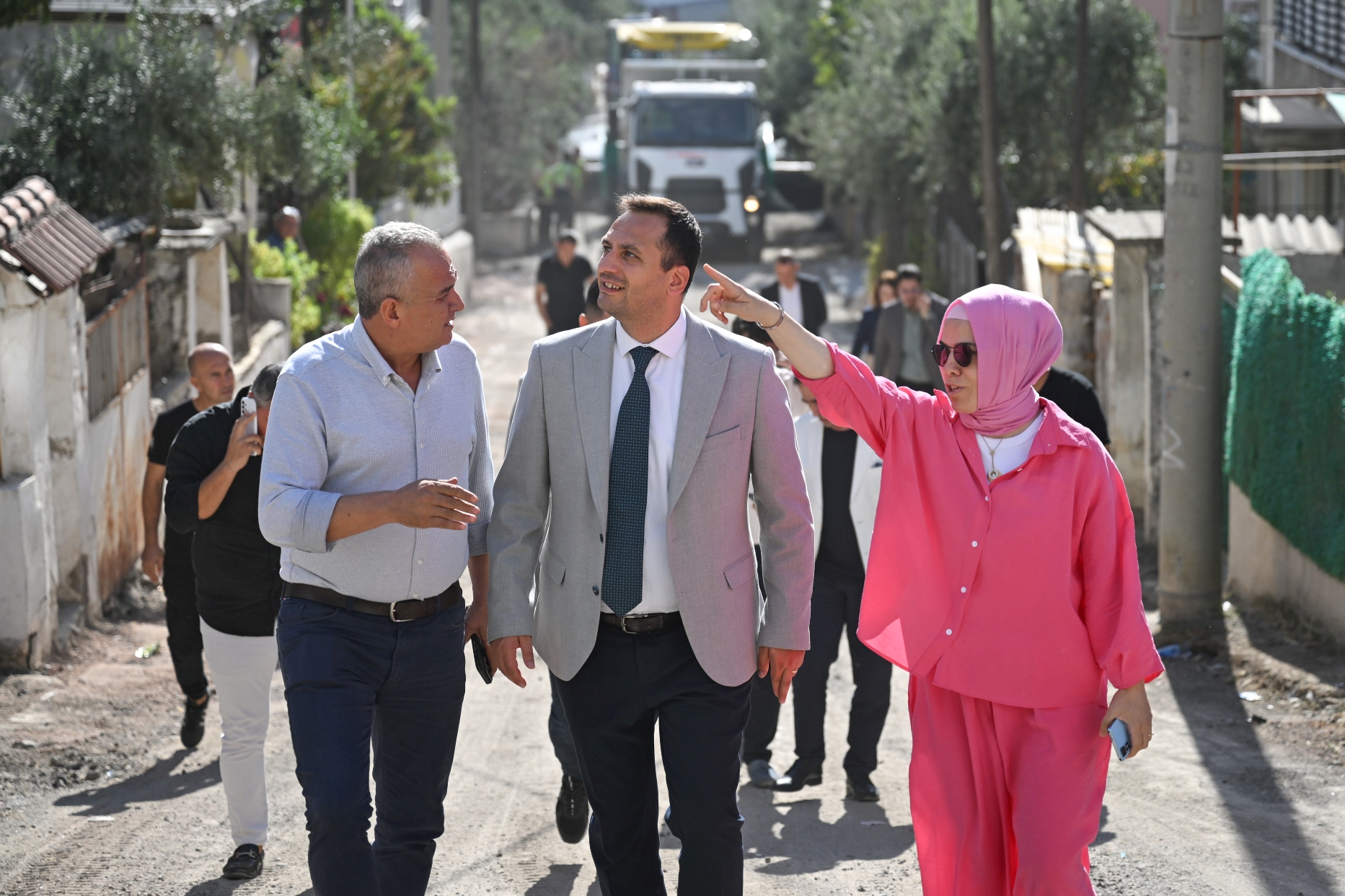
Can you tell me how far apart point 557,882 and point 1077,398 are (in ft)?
8.73

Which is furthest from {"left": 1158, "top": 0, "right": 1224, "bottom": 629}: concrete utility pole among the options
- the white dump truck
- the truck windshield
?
the truck windshield

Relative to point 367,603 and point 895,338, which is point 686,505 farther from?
point 895,338

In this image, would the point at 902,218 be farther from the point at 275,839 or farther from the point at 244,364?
the point at 275,839

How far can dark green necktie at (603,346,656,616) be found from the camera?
376 centimetres

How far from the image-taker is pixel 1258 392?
847 cm

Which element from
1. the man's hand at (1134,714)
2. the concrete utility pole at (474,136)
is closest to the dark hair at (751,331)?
the man's hand at (1134,714)

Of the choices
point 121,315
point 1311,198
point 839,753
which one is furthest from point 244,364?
point 1311,198

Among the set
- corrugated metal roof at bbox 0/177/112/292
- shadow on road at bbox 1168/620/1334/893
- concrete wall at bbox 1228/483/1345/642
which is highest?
corrugated metal roof at bbox 0/177/112/292

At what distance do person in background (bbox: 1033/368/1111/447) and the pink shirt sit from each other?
1.91 meters

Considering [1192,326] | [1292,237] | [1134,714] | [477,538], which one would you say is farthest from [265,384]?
[1292,237]

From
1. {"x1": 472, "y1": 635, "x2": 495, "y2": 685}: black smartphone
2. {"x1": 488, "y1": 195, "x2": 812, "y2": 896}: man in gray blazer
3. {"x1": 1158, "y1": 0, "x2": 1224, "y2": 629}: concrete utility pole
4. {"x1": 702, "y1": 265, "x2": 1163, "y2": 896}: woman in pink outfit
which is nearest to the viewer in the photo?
{"x1": 702, "y1": 265, "x2": 1163, "y2": 896}: woman in pink outfit

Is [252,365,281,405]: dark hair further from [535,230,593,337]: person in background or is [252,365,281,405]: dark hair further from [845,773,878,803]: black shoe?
[535,230,593,337]: person in background

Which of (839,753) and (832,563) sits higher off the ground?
(832,563)

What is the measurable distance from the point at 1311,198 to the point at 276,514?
806 inches
